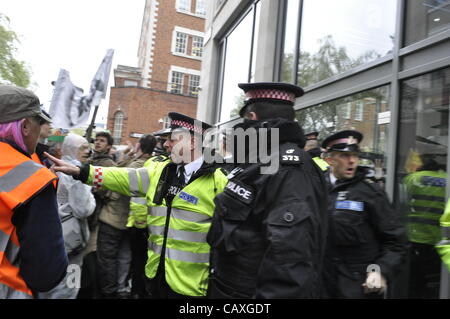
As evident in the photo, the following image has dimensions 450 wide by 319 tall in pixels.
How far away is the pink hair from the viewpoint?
5.51 ft

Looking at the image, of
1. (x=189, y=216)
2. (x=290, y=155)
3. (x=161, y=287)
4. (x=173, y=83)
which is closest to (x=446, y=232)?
(x=290, y=155)

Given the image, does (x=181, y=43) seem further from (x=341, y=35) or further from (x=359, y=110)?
(x=359, y=110)

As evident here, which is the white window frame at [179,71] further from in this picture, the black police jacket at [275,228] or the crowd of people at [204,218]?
the black police jacket at [275,228]

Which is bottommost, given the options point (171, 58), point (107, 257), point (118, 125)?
point (107, 257)

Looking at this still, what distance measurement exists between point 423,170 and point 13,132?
10.9 ft

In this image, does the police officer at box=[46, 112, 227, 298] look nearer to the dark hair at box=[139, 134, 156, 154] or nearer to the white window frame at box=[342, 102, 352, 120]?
the dark hair at box=[139, 134, 156, 154]

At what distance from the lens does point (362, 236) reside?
8.30 feet

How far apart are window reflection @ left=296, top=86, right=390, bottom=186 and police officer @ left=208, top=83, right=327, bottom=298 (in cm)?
222

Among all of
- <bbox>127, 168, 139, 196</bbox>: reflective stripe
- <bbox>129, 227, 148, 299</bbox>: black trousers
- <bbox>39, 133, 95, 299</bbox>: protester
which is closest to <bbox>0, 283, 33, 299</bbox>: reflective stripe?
<bbox>127, 168, 139, 196</bbox>: reflective stripe

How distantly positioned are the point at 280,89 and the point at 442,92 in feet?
6.85

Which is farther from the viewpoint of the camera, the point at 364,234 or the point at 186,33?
the point at 186,33

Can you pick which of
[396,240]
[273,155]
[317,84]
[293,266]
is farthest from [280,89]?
[317,84]

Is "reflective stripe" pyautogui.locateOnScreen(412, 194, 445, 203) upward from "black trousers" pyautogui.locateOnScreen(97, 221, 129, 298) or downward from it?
upward
